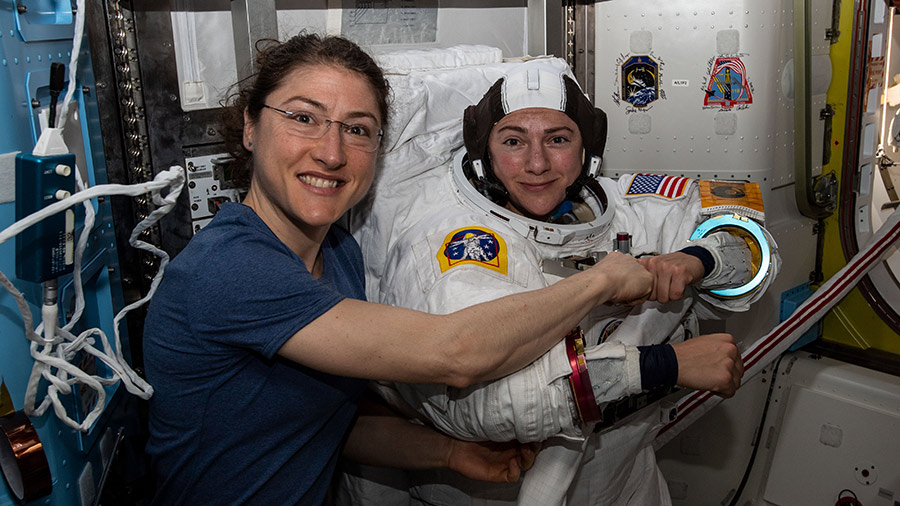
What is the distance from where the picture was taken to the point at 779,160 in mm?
2711

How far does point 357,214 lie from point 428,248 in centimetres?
47

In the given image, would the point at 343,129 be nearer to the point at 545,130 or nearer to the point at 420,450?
the point at 545,130

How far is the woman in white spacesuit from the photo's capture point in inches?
60.4

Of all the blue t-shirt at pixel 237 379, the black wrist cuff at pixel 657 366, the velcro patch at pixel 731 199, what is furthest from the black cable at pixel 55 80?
the velcro patch at pixel 731 199

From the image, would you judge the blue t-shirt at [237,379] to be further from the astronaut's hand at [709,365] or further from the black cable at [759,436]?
the black cable at [759,436]

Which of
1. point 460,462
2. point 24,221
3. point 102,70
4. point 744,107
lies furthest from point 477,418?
point 744,107

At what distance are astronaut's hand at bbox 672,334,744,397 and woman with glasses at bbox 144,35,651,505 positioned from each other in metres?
0.18

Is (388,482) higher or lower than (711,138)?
lower

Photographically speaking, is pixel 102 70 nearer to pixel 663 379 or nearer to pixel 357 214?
pixel 357 214

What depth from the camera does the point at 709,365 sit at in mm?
1687

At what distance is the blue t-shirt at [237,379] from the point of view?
1301 millimetres

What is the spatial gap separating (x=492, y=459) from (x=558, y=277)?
54 cm

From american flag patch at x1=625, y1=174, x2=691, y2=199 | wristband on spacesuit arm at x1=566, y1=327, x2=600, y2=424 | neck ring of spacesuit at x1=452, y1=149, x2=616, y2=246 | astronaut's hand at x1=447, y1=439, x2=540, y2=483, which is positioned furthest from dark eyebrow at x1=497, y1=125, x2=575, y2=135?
astronaut's hand at x1=447, y1=439, x2=540, y2=483

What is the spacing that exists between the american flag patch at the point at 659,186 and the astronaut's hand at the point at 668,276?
1.42 ft
